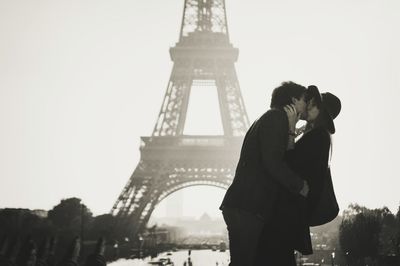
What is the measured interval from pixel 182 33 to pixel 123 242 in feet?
55.7

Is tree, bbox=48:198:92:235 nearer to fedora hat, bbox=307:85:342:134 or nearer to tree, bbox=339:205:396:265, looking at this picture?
tree, bbox=339:205:396:265

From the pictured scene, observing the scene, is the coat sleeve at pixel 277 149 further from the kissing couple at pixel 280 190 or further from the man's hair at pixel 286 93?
the man's hair at pixel 286 93

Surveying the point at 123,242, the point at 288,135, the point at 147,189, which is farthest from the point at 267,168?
the point at 123,242

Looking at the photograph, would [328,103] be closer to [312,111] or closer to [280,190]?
[312,111]

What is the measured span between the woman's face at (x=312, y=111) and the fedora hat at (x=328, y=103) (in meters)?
0.04

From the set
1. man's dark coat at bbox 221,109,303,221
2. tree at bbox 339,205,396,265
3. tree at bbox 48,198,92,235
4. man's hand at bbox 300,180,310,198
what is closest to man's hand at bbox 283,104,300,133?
man's dark coat at bbox 221,109,303,221

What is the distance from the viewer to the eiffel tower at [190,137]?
112ft

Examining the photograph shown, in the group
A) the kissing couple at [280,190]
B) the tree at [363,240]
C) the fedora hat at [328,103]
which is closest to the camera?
the kissing couple at [280,190]

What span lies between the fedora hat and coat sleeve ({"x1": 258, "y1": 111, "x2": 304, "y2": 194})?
281mm

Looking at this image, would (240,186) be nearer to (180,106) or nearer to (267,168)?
(267,168)

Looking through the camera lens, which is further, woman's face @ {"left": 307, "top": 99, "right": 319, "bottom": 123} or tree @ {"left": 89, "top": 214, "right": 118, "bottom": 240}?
tree @ {"left": 89, "top": 214, "right": 118, "bottom": 240}

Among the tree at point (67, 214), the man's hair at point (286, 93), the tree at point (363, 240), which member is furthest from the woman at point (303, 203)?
the tree at point (67, 214)

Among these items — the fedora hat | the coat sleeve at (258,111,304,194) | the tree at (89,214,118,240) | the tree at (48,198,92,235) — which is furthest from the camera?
the tree at (48,198,92,235)

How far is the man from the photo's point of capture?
319 centimetres
